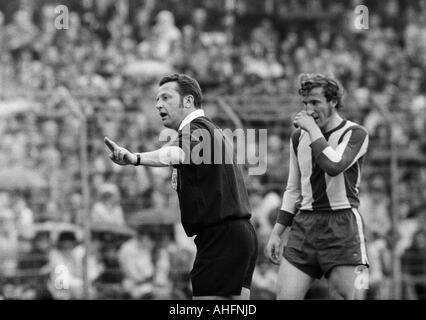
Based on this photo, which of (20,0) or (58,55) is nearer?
(58,55)

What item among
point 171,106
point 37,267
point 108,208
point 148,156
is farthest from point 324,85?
point 37,267

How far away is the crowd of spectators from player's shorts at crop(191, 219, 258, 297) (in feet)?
12.9

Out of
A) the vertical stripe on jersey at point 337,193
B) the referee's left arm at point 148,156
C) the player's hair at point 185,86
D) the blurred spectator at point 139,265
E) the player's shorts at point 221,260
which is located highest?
the player's hair at point 185,86

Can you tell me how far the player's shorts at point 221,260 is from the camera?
6367 mm

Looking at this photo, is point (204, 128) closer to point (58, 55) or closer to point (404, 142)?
point (404, 142)

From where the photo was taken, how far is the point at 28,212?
11117 millimetres

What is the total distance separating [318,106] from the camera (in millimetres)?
7262

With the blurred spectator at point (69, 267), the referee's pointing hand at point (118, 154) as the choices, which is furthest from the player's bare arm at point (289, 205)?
the blurred spectator at point (69, 267)

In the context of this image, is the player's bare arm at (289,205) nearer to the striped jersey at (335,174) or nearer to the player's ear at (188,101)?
the striped jersey at (335,174)

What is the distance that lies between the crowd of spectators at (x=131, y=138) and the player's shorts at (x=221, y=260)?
3925 millimetres

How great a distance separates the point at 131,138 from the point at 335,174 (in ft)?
16.1

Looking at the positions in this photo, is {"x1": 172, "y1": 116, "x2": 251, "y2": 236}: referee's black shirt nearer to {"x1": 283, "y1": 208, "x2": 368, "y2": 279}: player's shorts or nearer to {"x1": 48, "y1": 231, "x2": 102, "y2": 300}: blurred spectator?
{"x1": 283, "y1": 208, "x2": 368, "y2": 279}: player's shorts
